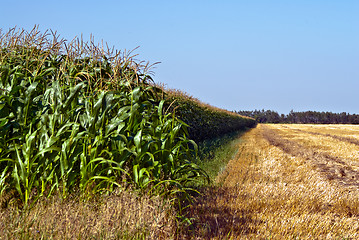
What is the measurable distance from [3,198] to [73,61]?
226cm

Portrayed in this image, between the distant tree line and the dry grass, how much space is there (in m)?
92.1

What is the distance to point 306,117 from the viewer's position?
9150cm

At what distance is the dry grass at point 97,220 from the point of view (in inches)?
117

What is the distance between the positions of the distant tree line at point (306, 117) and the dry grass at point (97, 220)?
92069 millimetres

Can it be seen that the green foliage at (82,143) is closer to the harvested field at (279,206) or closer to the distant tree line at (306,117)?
the harvested field at (279,206)

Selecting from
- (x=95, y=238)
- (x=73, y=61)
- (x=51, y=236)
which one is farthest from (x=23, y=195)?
(x=73, y=61)

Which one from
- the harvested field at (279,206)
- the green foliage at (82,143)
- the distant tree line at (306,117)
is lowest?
the harvested field at (279,206)

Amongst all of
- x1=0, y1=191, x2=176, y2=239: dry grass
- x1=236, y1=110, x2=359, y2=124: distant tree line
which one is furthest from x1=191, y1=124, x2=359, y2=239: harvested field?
x1=236, y1=110, x2=359, y2=124: distant tree line

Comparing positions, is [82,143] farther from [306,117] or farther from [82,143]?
[306,117]

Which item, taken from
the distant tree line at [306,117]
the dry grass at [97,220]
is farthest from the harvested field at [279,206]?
the distant tree line at [306,117]

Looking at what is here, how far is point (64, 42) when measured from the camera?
523 cm

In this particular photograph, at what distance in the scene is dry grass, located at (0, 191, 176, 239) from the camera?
297 centimetres

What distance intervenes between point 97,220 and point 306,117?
3815 inches

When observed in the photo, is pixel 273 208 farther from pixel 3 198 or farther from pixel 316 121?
pixel 316 121
